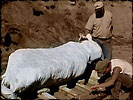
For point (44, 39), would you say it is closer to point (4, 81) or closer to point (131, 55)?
point (131, 55)

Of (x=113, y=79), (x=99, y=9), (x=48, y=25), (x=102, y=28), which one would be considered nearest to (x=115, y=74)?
(x=113, y=79)

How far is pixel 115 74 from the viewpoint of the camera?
3.50 meters

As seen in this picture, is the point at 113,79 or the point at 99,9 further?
the point at 99,9

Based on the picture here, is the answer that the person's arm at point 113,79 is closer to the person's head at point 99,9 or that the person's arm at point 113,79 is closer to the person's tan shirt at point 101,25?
the person's tan shirt at point 101,25

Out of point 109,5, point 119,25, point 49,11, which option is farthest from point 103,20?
point 109,5

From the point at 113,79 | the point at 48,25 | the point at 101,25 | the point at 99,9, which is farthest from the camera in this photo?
the point at 48,25

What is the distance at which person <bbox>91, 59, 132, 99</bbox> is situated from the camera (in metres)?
3.46

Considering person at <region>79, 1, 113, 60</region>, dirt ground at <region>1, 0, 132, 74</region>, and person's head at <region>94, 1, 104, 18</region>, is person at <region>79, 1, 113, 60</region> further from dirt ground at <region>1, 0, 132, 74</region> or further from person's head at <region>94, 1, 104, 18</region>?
dirt ground at <region>1, 0, 132, 74</region>

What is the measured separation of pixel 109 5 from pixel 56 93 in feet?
30.5

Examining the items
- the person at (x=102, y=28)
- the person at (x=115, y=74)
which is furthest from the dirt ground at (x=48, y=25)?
the person at (x=115, y=74)

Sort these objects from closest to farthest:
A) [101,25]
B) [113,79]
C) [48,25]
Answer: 1. [113,79]
2. [101,25]
3. [48,25]

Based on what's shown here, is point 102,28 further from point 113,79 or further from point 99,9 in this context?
point 113,79

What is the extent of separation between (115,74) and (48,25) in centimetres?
634

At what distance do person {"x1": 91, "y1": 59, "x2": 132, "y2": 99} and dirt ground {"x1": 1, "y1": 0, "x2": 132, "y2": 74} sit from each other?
4148 millimetres
